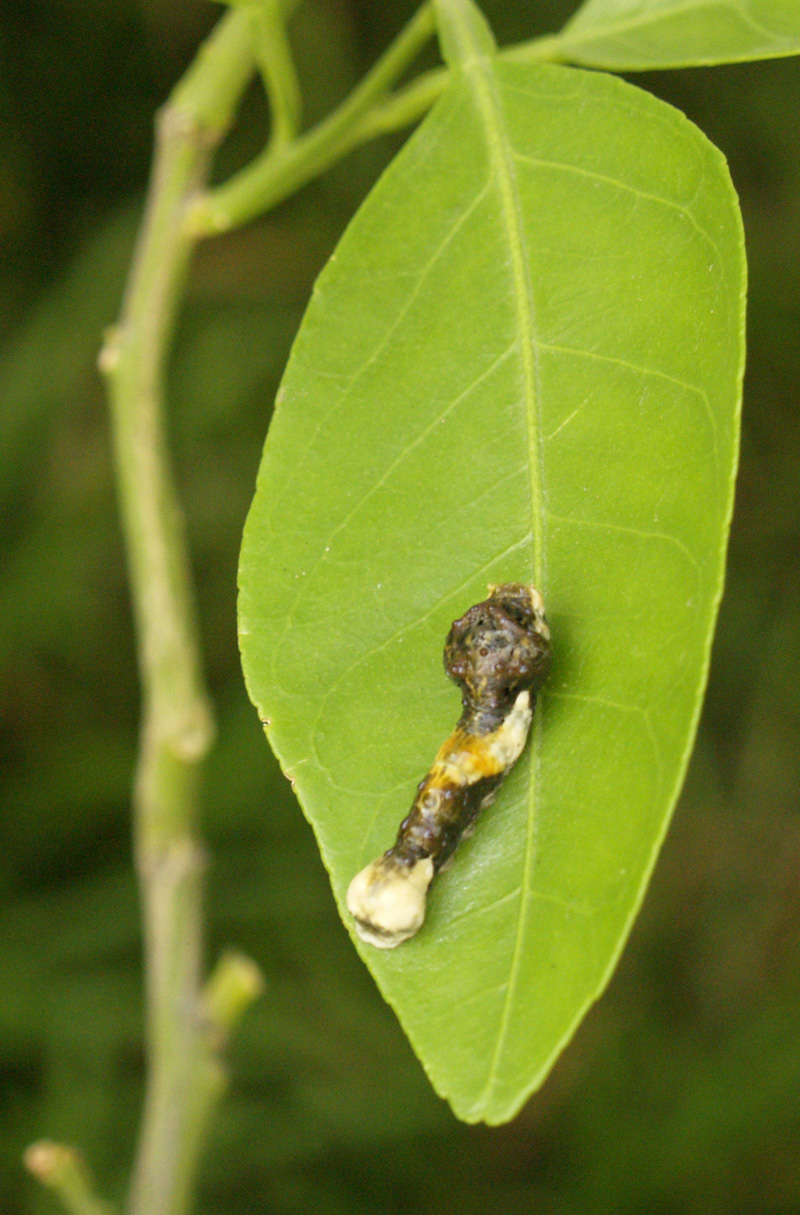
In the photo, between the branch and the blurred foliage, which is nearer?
the branch

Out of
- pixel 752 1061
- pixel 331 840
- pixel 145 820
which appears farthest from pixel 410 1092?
pixel 331 840

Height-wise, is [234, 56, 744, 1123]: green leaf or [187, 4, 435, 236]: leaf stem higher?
[187, 4, 435, 236]: leaf stem

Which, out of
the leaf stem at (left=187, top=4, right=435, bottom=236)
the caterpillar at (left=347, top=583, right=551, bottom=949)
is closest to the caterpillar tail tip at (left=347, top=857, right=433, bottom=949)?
the caterpillar at (left=347, top=583, right=551, bottom=949)

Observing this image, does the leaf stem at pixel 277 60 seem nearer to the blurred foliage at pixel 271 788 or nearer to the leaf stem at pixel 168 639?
the leaf stem at pixel 168 639

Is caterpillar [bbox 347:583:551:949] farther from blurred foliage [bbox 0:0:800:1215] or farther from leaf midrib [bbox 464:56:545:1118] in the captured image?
blurred foliage [bbox 0:0:800:1215]

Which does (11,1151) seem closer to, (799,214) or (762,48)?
(762,48)

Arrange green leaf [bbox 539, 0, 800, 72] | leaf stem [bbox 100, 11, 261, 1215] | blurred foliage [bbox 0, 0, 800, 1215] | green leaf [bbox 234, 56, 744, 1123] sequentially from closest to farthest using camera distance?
green leaf [bbox 234, 56, 744, 1123]
green leaf [bbox 539, 0, 800, 72]
leaf stem [bbox 100, 11, 261, 1215]
blurred foliage [bbox 0, 0, 800, 1215]

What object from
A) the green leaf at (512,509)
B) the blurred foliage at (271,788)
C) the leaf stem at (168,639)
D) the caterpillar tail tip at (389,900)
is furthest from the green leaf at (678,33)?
the blurred foliage at (271,788)

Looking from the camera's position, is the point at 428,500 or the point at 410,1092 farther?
the point at 410,1092
